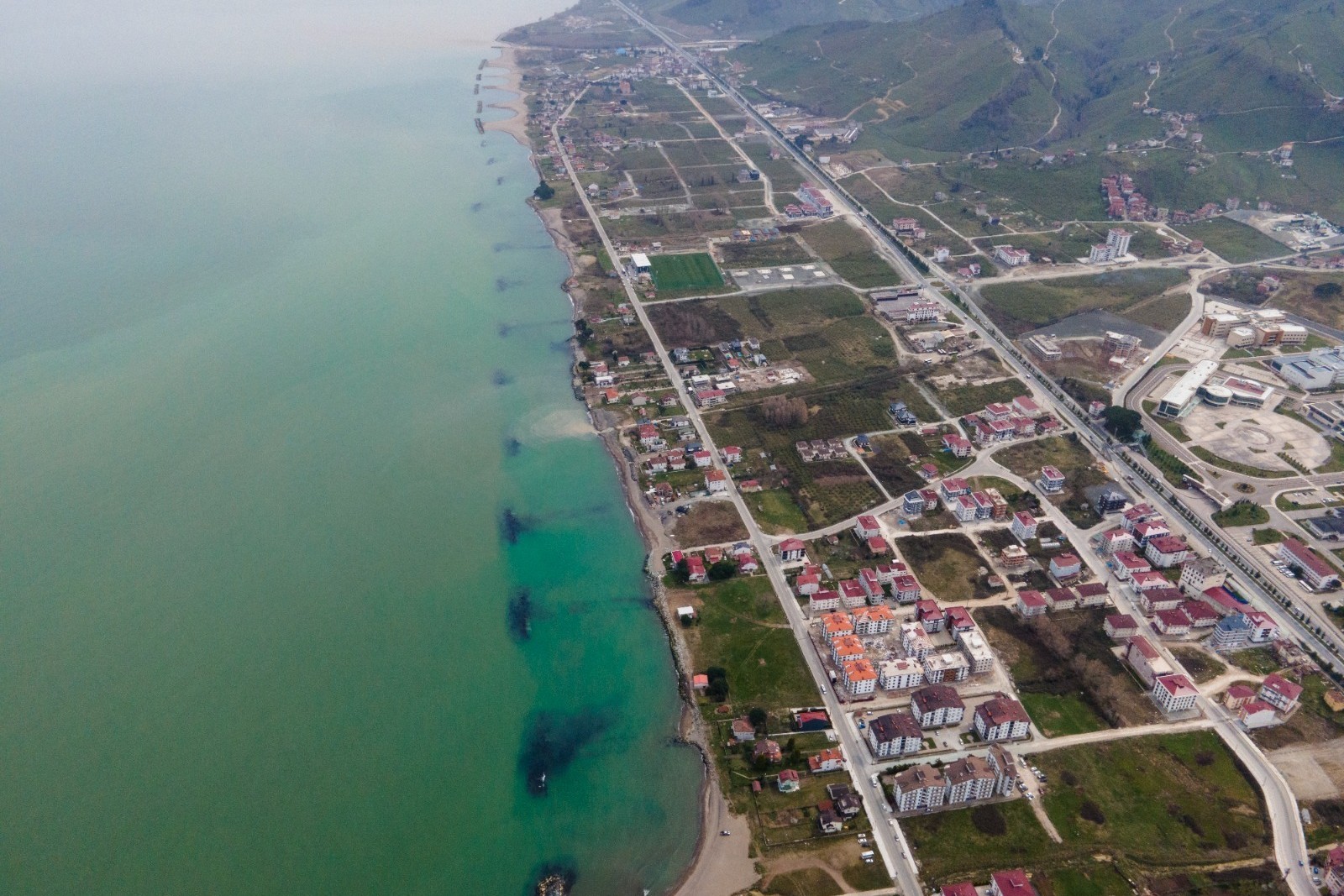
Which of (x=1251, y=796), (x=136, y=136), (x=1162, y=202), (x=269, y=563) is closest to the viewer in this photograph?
(x=1251, y=796)

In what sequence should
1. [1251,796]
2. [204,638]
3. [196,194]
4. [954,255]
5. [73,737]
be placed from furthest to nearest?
[196,194], [954,255], [204,638], [73,737], [1251,796]

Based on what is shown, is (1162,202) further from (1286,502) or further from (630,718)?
(630,718)

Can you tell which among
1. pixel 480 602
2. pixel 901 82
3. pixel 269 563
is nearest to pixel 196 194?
pixel 269 563

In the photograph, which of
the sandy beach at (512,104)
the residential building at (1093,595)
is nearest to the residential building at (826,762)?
the residential building at (1093,595)

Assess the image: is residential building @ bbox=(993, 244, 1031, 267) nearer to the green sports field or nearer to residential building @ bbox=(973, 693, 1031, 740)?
the green sports field

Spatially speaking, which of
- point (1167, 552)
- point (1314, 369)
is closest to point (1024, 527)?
point (1167, 552)

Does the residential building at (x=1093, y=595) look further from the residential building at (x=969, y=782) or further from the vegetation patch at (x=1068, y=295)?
the vegetation patch at (x=1068, y=295)
